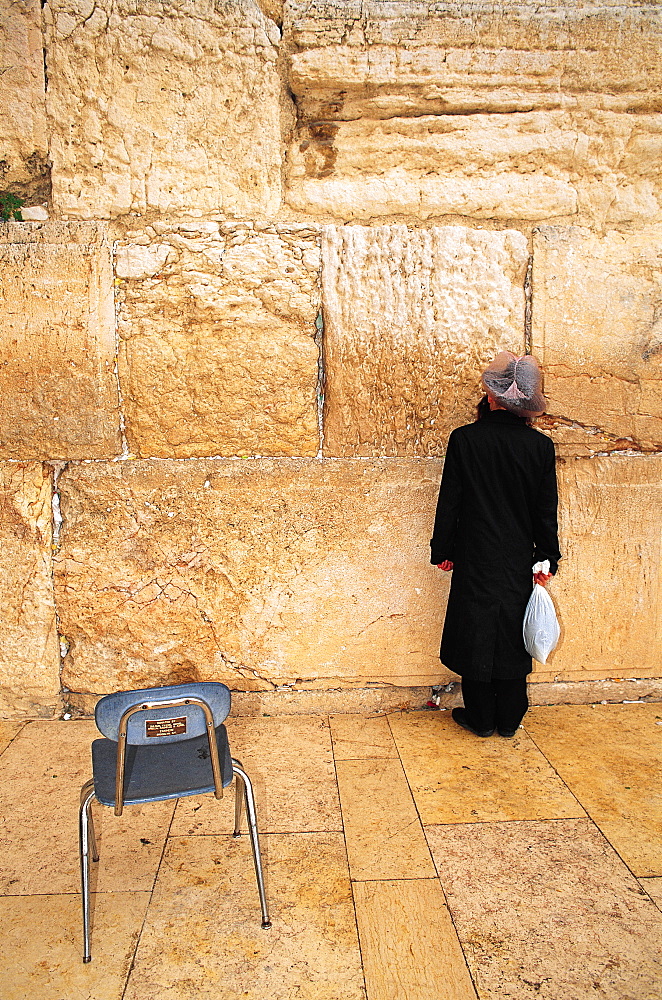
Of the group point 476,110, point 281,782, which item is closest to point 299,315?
point 476,110

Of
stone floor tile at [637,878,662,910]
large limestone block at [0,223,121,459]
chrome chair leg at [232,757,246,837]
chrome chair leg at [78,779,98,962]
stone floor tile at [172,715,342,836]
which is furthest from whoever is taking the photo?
large limestone block at [0,223,121,459]

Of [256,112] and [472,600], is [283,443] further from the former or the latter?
[256,112]

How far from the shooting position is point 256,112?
3180 millimetres

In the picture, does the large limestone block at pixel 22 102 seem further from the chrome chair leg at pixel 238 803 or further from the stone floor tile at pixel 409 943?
the stone floor tile at pixel 409 943

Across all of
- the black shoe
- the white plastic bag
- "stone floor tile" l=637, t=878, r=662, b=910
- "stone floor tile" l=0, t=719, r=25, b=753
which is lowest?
"stone floor tile" l=637, t=878, r=662, b=910

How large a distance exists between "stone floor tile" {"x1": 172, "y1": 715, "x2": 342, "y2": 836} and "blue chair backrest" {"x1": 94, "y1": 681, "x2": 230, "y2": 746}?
858 mm

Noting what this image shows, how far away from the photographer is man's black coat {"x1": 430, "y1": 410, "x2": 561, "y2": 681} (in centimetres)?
311

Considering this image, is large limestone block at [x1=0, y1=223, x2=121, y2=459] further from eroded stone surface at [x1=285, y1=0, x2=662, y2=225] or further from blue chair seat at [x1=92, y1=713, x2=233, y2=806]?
blue chair seat at [x1=92, y1=713, x2=233, y2=806]

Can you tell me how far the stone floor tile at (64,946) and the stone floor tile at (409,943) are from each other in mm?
668

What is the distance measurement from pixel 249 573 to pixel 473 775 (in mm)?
1283

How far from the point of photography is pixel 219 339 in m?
3.27

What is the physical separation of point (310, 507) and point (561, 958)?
195cm

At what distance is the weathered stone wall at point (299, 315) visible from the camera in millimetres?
3150

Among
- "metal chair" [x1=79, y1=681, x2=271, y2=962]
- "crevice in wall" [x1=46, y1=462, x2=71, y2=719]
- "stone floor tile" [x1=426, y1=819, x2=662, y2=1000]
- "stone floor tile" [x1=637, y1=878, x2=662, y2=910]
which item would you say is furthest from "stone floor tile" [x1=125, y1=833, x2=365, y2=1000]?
"crevice in wall" [x1=46, y1=462, x2=71, y2=719]
